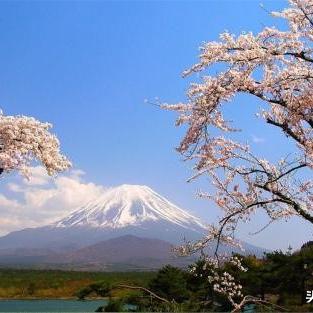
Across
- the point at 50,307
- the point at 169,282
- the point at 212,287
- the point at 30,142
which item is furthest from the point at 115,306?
the point at 50,307

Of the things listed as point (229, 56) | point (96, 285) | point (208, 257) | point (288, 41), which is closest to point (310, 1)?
point (288, 41)

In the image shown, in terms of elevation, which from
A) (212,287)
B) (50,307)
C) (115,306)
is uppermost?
A: (115,306)

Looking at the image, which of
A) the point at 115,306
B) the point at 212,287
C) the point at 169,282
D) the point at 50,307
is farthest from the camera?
the point at 50,307

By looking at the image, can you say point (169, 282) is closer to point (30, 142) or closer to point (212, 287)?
point (212, 287)

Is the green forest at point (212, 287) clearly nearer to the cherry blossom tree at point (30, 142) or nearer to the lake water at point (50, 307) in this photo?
the cherry blossom tree at point (30, 142)

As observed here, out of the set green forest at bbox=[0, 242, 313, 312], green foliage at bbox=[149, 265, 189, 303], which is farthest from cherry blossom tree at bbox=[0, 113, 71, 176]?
green foliage at bbox=[149, 265, 189, 303]

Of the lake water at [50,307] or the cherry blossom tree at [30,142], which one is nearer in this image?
the cherry blossom tree at [30,142]

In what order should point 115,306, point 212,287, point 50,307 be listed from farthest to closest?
point 50,307 < point 212,287 < point 115,306

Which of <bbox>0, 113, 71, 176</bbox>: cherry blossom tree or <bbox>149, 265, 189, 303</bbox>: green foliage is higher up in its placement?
<bbox>0, 113, 71, 176</bbox>: cherry blossom tree

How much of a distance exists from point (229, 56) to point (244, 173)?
218 cm

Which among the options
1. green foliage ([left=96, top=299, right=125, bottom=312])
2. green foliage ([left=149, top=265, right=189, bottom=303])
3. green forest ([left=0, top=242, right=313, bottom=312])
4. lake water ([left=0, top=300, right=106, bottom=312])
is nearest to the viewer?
green foliage ([left=96, top=299, right=125, bottom=312])

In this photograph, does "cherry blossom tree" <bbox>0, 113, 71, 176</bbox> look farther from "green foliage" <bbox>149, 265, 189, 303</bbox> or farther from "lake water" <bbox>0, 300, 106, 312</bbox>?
"lake water" <bbox>0, 300, 106, 312</bbox>

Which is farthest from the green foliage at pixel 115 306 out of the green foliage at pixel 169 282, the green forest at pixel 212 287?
the green foliage at pixel 169 282

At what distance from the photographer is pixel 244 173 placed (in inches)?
394
